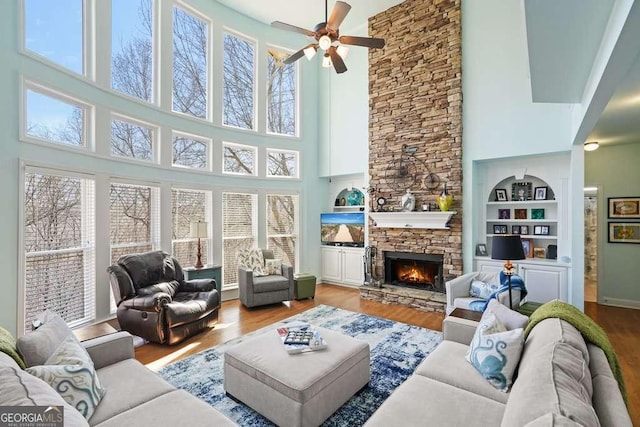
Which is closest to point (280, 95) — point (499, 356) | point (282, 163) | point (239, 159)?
point (282, 163)

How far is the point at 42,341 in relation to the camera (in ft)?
5.72

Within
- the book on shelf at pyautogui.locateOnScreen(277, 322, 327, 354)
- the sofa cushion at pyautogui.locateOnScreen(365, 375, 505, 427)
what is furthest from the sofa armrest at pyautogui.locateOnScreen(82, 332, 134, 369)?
the sofa cushion at pyautogui.locateOnScreen(365, 375, 505, 427)

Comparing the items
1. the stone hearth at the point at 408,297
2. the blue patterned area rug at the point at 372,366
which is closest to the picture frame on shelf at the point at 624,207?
the stone hearth at the point at 408,297

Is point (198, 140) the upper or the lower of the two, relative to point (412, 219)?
upper

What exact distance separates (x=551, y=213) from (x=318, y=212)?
4.31 metres

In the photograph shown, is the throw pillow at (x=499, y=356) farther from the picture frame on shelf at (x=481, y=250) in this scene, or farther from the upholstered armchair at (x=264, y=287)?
the upholstered armchair at (x=264, y=287)

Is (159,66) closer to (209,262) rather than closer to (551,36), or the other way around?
(209,262)

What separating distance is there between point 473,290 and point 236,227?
13.8 feet

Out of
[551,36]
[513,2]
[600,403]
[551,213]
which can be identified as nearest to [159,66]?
[551,36]

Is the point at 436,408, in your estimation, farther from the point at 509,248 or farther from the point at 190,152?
Answer: the point at 190,152

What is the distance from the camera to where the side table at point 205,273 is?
482 centimetres

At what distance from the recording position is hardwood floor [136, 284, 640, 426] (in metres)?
3.18

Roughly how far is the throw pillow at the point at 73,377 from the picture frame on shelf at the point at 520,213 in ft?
18.7

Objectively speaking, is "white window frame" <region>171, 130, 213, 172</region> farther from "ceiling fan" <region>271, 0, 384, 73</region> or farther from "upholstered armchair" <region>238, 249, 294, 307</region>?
"ceiling fan" <region>271, 0, 384, 73</region>
